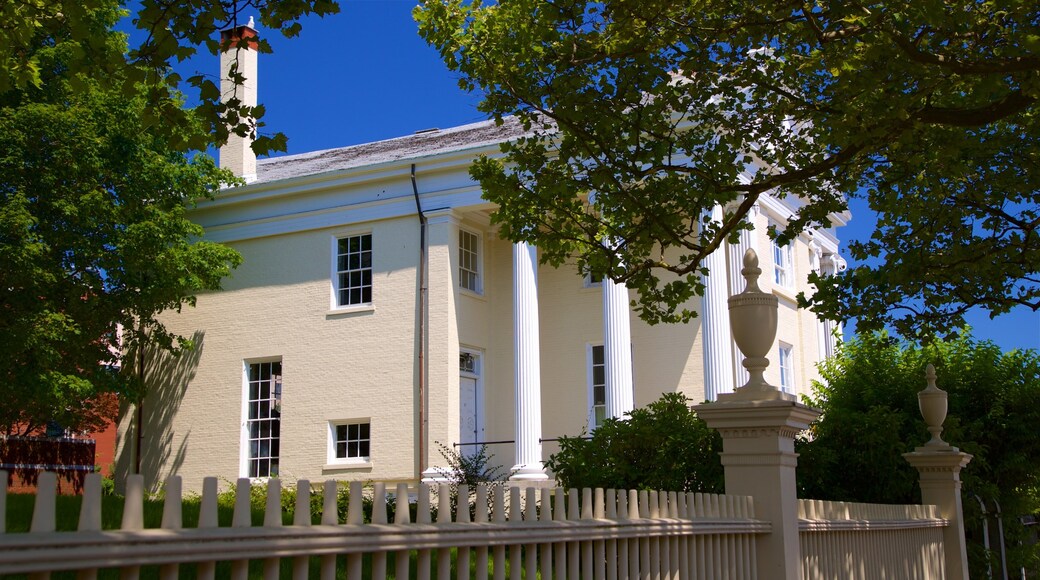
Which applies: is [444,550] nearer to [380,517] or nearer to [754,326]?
[380,517]

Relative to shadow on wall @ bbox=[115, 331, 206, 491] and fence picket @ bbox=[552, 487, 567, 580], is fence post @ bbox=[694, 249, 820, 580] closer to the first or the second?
fence picket @ bbox=[552, 487, 567, 580]

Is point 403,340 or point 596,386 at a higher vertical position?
point 403,340

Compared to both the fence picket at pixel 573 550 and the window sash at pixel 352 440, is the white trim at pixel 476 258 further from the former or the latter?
the fence picket at pixel 573 550

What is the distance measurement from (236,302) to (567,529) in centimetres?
2371

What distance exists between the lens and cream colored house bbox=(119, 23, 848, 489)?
24.0 meters

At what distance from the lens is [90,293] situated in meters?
22.4

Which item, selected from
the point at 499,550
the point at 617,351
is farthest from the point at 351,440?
the point at 499,550

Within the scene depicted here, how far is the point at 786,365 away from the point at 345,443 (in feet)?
36.0

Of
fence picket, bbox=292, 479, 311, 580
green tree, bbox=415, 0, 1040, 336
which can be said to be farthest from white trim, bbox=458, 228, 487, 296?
fence picket, bbox=292, 479, 311, 580

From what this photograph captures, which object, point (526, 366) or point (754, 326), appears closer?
point (754, 326)

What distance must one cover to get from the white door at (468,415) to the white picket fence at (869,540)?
49.3 ft

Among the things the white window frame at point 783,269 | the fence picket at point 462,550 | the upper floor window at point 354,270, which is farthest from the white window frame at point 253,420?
the fence picket at point 462,550

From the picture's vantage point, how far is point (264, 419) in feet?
87.0

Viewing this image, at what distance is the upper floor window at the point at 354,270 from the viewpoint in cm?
2608
